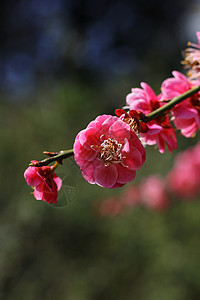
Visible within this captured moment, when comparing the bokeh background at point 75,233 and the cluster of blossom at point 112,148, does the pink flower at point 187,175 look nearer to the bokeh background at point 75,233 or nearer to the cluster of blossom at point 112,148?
the bokeh background at point 75,233

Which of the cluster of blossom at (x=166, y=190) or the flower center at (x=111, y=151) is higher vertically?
the cluster of blossom at (x=166, y=190)

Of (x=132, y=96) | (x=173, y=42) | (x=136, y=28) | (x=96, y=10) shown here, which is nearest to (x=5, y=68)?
(x=96, y=10)

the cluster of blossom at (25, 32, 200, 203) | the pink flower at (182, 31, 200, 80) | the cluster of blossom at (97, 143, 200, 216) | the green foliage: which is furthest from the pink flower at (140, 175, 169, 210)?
the cluster of blossom at (25, 32, 200, 203)

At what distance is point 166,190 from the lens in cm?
276

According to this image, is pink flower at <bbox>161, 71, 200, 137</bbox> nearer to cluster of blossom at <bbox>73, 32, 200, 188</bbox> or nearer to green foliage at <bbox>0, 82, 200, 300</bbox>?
cluster of blossom at <bbox>73, 32, 200, 188</bbox>

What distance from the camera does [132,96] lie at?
22.8 inches

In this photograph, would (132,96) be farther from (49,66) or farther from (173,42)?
(173,42)

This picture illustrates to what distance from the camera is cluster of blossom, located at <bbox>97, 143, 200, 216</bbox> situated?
2.50 m

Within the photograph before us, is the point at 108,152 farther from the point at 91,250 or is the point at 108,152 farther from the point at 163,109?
the point at 91,250

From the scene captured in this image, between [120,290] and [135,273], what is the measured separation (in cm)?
18

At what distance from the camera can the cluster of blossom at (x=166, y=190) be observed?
2.50 m

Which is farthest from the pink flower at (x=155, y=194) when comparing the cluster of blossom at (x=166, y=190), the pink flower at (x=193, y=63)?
the pink flower at (x=193, y=63)

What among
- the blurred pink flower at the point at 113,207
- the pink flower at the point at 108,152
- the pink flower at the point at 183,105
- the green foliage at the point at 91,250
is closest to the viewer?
the pink flower at the point at 108,152

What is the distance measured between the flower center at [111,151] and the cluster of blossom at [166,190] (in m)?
2.04
